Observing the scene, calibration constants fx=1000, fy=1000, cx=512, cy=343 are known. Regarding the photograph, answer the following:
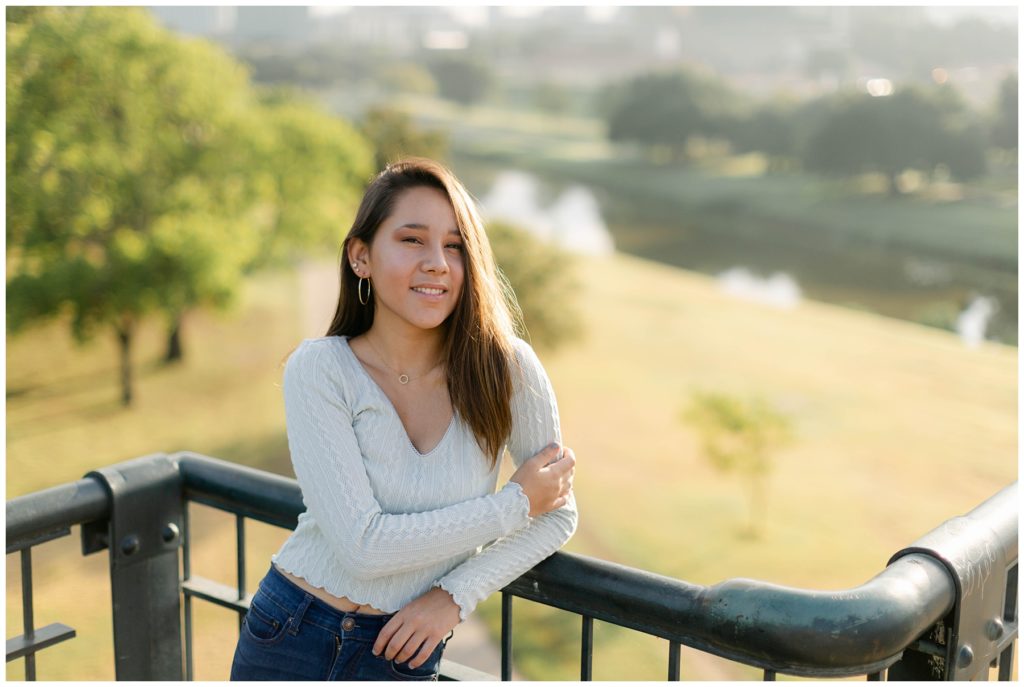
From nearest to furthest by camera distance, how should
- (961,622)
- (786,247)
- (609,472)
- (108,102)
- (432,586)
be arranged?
1. (961,622)
2. (432,586)
3. (108,102)
4. (609,472)
5. (786,247)

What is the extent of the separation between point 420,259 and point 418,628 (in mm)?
486

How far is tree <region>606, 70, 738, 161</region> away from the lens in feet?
70.8

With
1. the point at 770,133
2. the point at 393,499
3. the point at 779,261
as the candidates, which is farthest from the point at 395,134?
the point at 393,499

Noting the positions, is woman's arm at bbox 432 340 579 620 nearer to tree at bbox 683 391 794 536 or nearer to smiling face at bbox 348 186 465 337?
smiling face at bbox 348 186 465 337

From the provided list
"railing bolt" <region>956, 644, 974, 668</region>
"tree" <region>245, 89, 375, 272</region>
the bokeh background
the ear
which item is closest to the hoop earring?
the ear

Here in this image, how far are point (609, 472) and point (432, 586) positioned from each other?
49.6 feet

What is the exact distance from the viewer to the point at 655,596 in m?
1.14

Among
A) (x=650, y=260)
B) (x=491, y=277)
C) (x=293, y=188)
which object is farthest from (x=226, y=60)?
(x=491, y=277)

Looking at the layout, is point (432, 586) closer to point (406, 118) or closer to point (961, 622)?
point (961, 622)

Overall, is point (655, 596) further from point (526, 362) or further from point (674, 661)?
point (526, 362)

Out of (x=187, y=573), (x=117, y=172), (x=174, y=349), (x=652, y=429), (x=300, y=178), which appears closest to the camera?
(x=187, y=573)

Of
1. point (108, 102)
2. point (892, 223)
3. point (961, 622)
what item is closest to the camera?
point (961, 622)

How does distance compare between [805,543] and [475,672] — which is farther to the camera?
[805,543]

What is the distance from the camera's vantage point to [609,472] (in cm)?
1625
